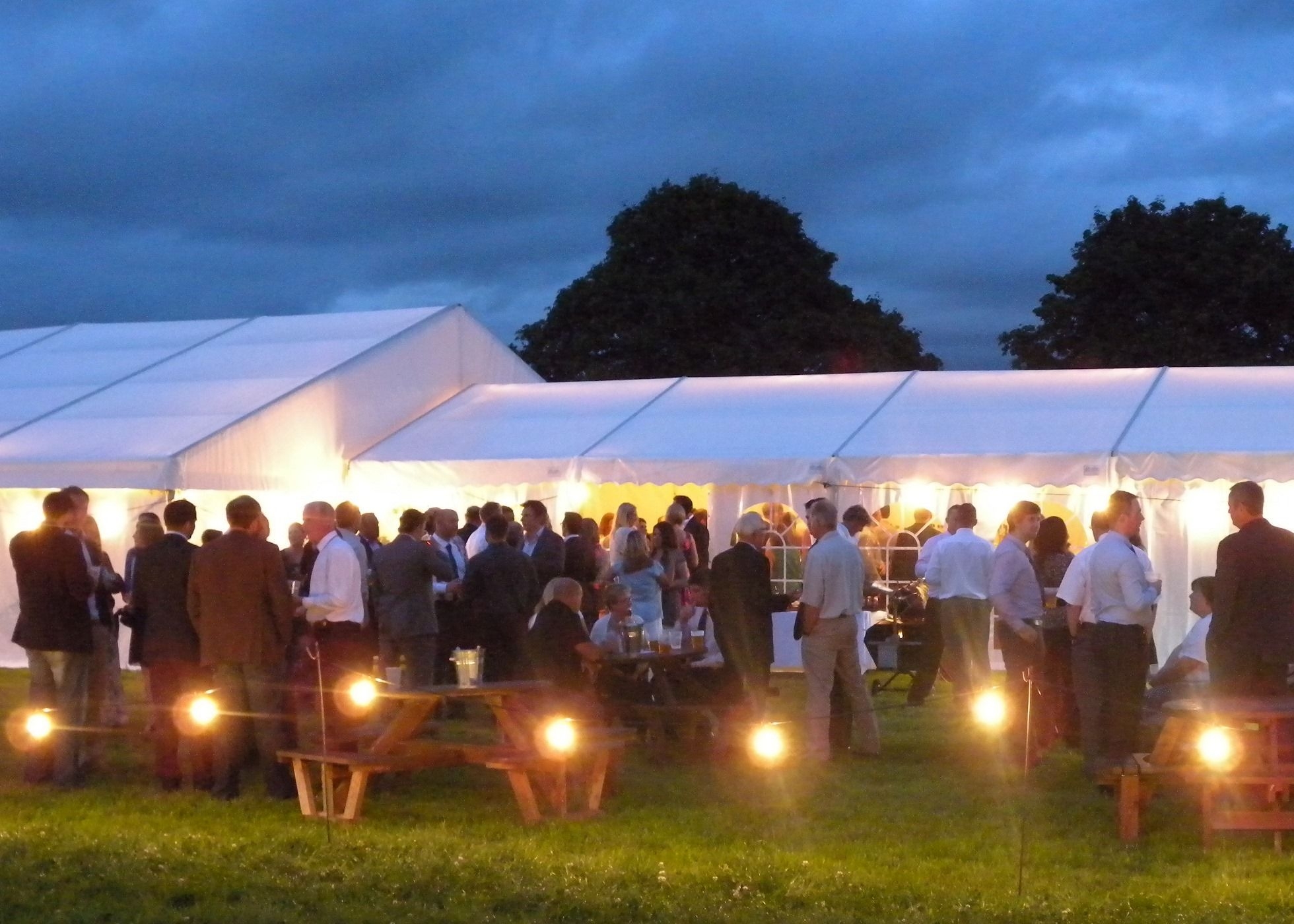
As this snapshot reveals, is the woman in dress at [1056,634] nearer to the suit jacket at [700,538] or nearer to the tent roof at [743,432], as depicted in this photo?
the tent roof at [743,432]

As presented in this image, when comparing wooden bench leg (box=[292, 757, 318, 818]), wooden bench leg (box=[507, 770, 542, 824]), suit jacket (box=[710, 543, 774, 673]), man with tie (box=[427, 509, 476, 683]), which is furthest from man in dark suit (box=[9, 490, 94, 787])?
suit jacket (box=[710, 543, 774, 673])

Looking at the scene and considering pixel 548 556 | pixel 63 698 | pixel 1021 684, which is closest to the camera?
pixel 63 698

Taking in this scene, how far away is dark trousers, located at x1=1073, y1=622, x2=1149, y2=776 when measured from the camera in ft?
27.3

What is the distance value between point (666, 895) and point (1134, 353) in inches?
1153

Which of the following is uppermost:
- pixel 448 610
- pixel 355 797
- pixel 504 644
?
pixel 448 610

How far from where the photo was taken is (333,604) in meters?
8.41

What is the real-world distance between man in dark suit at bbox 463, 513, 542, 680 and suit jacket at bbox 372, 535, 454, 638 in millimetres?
761

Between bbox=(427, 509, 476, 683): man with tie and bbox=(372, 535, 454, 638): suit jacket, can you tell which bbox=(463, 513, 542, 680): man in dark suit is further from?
bbox=(372, 535, 454, 638): suit jacket

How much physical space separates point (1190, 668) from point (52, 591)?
5.80 m

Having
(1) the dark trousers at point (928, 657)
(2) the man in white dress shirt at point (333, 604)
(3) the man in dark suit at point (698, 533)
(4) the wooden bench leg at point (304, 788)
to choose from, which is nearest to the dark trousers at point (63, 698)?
(2) the man in white dress shirt at point (333, 604)

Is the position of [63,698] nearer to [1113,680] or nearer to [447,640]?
[447,640]

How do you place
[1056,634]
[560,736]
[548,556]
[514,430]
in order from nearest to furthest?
[560,736] < [1056,634] < [548,556] < [514,430]

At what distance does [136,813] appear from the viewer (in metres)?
7.84

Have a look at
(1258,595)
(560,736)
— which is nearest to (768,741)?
(560,736)
